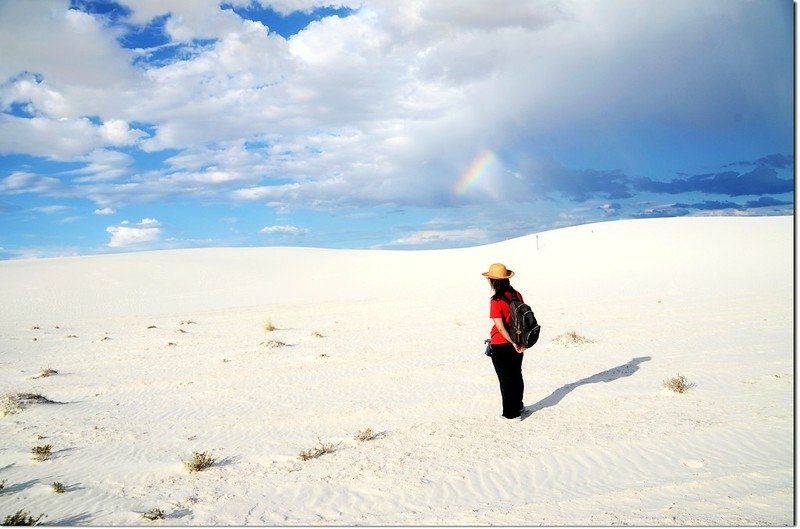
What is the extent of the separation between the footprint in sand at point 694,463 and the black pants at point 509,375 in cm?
198

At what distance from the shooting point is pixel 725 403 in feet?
22.8

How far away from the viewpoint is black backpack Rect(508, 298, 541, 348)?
6.12m

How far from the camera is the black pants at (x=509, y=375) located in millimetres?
6441

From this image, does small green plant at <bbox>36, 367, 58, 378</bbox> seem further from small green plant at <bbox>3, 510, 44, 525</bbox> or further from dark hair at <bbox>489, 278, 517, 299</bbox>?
dark hair at <bbox>489, 278, 517, 299</bbox>

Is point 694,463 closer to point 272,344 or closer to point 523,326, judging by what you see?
point 523,326

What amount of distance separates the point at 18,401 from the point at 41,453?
2.60 m

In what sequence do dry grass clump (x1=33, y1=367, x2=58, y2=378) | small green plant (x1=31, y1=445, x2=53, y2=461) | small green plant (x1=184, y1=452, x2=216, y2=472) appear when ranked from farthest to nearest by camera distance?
dry grass clump (x1=33, y1=367, x2=58, y2=378)
small green plant (x1=31, y1=445, x2=53, y2=461)
small green plant (x1=184, y1=452, x2=216, y2=472)

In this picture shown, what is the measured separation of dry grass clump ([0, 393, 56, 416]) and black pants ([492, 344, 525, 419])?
6.74m

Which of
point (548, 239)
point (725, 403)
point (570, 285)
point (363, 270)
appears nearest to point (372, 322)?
point (725, 403)

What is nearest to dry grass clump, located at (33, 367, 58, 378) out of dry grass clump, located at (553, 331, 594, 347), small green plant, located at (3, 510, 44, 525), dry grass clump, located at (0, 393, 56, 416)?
dry grass clump, located at (0, 393, 56, 416)

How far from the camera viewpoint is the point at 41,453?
5.69m

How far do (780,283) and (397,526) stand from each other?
28012 millimetres

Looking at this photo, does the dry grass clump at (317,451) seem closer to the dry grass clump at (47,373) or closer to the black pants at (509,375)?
the black pants at (509,375)

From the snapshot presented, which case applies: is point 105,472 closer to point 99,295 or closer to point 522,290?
point 522,290
